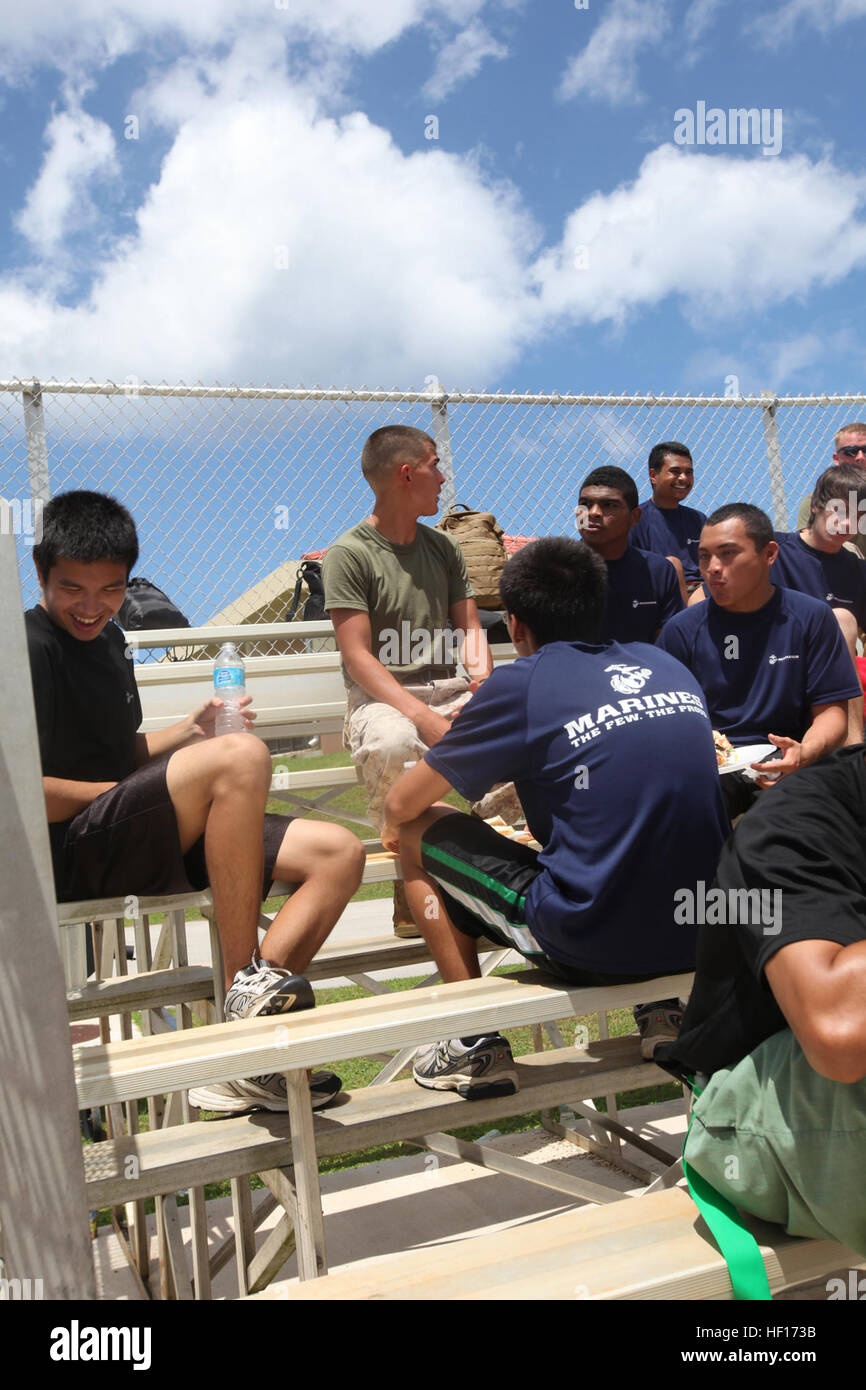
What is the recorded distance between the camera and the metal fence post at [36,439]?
4.12 metres

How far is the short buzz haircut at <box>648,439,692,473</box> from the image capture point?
5.25 metres

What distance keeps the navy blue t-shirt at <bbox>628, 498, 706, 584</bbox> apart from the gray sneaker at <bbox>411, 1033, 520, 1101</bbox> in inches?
118

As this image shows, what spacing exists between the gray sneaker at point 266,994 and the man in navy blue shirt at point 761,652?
1751mm

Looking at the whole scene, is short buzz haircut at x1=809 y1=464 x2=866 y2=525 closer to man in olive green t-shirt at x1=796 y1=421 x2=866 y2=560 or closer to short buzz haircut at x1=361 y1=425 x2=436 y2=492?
man in olive green t-shirt at x1=796 y1=421 x2=866 y2=560

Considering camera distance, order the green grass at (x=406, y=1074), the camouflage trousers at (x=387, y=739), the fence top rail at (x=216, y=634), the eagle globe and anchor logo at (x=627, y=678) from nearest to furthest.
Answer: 1. the eagle globe and anchor logo at (x=627, y=678)
2. the camouflage trousers at (x=387, y=739)
3. the green grass at (x=406, y=1074)
4. the fence top rail at (x=216, y=634)


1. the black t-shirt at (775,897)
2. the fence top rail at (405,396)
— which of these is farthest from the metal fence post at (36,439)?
the black t-shirt at (775,897)

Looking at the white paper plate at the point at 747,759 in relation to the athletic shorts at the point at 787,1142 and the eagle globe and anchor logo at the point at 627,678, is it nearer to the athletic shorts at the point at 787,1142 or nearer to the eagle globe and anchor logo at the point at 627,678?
the eagle globe and anchor logo at the point at 627,678

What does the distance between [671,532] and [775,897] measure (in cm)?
393

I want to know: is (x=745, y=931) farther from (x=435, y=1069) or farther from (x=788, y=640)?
(x=788, y=640)

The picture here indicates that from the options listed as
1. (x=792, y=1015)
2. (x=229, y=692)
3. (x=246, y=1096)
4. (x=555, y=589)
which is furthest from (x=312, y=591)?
(x=792, y=1015)

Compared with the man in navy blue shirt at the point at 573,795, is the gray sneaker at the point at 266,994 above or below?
below

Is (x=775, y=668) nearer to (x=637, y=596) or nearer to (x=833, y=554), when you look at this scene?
(x=637, y=596)

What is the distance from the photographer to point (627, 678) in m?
2.43

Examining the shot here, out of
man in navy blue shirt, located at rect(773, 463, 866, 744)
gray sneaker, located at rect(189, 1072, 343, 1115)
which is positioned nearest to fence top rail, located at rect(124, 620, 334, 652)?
man in navy blue shirt, located at rect(773, 463, 866, 744)
